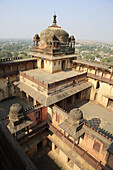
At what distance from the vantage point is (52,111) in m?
17.7

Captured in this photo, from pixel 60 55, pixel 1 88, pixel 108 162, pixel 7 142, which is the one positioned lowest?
pixel 108 162

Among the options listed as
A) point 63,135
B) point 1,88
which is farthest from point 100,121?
point 1,88

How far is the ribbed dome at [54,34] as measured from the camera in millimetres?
24795

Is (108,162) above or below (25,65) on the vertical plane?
below

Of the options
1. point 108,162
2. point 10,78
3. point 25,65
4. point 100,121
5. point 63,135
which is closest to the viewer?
point 108,162

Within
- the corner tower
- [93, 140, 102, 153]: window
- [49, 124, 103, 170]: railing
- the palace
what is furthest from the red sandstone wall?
the corner tower

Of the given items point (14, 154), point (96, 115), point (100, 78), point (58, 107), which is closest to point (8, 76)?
point (58, 107)

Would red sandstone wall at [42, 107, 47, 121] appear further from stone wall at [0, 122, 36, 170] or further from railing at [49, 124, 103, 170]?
stone wall at [0, 122, 36, 170]

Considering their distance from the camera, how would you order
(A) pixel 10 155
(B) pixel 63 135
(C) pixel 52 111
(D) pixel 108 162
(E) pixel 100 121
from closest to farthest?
1. (A) pixel 10 155
2. (D) pixel 108 162
3. (B) pixel 63 135
4. (C) pixel 52 111
5. (E) pixel 100 121

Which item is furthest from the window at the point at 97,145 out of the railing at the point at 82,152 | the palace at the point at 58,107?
the railing at the point at 82,152

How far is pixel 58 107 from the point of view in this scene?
17219mm

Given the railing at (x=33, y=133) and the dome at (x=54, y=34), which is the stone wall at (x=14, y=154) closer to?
the railing at (x=33, y=133)

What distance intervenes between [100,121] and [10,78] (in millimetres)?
18518

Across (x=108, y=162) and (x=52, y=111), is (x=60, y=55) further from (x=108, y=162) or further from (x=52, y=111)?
(x=108, y=162)
